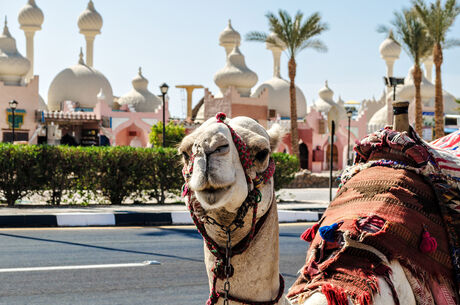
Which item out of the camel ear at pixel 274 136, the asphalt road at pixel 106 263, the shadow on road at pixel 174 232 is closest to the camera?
the camel ear at pixel 274 136

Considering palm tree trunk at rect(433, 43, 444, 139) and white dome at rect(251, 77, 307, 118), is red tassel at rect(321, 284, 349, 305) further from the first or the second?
white dome at rect(251, 77, 307, 118)

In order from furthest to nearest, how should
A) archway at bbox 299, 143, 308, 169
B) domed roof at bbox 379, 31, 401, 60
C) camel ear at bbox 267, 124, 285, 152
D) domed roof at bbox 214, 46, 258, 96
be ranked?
domed roof at bbox 379, 31, 401, 60
domed roof at bbox 214, 46, 258, 96
archway at bbox 299, 143, 308, 169
camel ear at bbox 267, 124, 285, 152

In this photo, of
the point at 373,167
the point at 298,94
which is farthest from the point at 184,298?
the point at 298,94

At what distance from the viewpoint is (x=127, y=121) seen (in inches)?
1687

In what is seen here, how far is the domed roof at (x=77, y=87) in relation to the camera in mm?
50688

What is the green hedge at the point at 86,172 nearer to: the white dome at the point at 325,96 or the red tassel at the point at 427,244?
the red tassel at the point at 427,244

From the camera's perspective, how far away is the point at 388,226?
3.06 metres

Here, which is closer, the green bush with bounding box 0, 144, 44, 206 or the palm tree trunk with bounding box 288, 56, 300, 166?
the green bush with bounding box 0, 144, 44, 206

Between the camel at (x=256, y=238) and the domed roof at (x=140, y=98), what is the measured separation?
51210 millimetres

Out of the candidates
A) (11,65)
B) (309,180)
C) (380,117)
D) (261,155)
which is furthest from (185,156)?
(380,117)

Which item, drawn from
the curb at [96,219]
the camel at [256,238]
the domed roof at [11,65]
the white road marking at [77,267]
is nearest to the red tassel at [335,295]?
the camel at [256,238]

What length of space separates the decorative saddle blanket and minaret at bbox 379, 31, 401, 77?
57.9 meters

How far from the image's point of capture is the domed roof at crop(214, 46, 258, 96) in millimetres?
46750

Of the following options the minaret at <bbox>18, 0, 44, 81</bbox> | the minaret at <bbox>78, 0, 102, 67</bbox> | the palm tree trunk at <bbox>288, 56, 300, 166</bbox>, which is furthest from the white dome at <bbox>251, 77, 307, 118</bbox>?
the minaret at <bbox>18, 0, 44, 81</bbox>
